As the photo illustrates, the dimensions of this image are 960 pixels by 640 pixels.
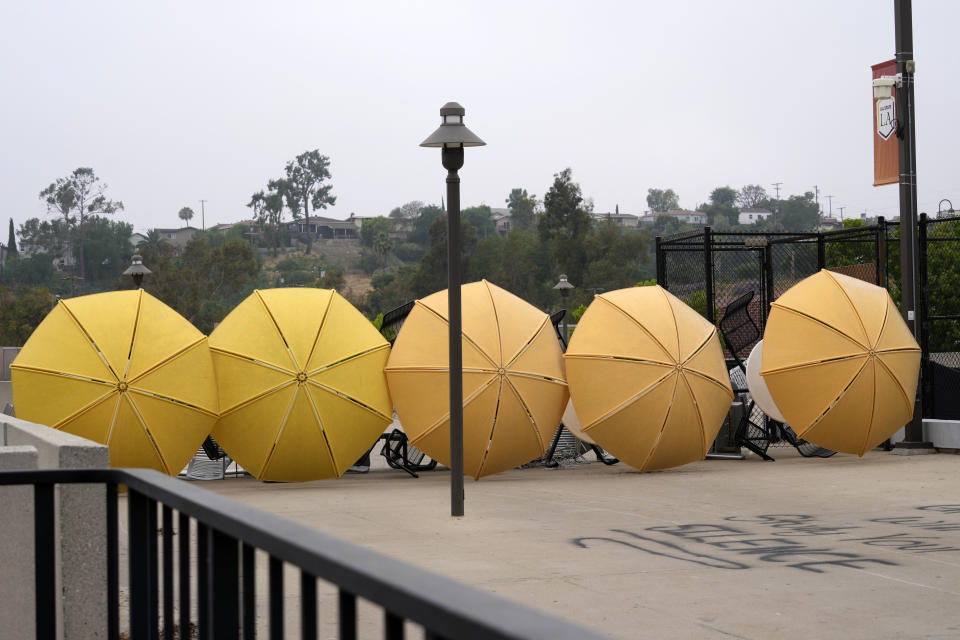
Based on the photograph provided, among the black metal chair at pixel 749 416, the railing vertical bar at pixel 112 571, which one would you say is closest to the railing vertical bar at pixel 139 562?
the railing vertical bar at pixel 112 571

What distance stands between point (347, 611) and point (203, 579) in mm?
1049

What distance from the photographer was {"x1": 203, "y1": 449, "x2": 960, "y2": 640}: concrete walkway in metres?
6.97

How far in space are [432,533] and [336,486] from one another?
4.59m

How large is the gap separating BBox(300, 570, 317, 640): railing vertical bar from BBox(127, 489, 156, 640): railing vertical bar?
57.1 inches

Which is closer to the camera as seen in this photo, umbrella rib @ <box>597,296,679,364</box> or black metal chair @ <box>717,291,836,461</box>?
umbrella rib @ <box>597,296,679,364</box>

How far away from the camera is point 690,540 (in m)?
9.70

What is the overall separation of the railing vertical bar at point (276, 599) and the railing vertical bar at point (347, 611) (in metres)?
0.34

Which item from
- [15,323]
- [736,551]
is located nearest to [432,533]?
[736,551]

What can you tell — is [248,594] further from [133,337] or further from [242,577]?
[133,337]

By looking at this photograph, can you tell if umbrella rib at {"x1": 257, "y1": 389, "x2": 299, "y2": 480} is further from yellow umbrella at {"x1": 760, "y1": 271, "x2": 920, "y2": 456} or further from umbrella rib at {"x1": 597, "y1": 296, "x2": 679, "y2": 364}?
yellow umbrella at {"x1": 760, "y1": 271, "x2": 920, "y2": 456}

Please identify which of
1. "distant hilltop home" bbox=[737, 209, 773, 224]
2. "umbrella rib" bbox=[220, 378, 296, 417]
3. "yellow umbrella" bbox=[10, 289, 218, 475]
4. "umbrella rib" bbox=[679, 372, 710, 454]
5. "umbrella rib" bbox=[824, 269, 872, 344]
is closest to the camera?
"yellow umbrella" bbox=[10, 289, 218, 475]

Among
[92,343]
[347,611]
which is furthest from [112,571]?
[92,343]

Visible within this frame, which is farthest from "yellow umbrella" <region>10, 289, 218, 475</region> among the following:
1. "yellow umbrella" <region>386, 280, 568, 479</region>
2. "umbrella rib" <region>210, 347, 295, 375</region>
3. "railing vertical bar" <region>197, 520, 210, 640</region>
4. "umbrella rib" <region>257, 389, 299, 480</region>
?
"railing vertical bar" <region>197, 520, 210, 640</region>

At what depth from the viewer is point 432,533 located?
33.7ft
